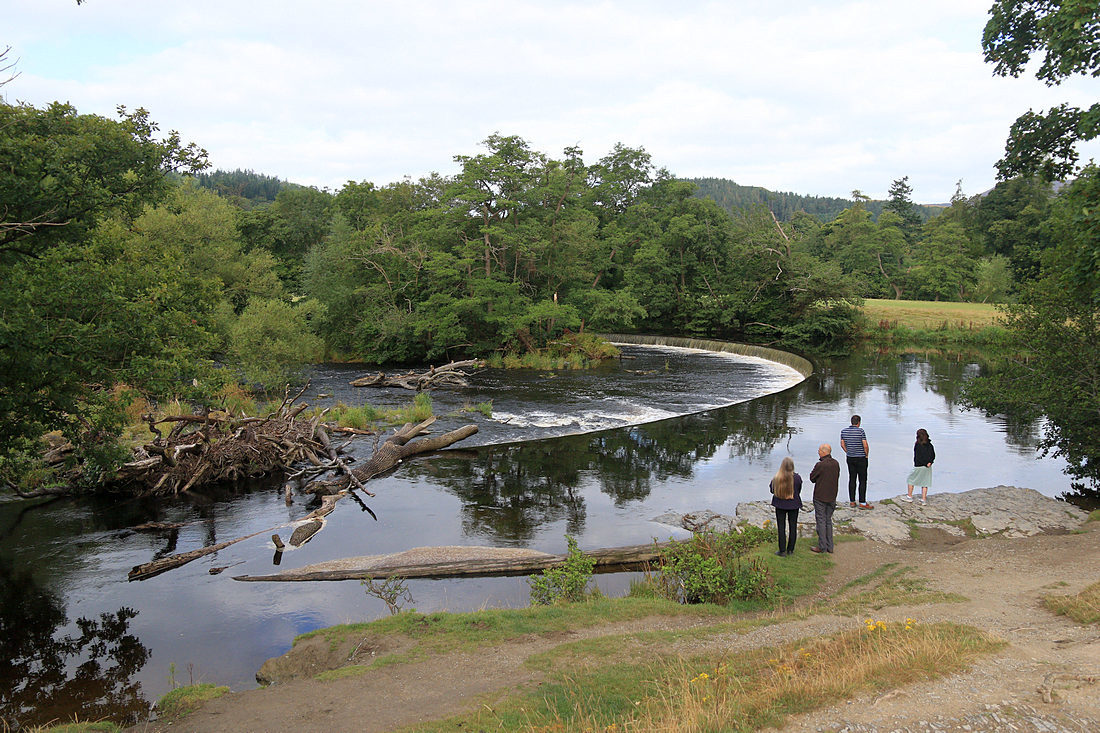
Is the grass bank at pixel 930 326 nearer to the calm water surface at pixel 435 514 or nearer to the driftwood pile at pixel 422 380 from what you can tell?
the calm water surface at pixel 435 514

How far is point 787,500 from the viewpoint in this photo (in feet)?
38.4

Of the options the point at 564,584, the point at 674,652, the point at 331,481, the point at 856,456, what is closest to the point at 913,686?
the point at 674,652

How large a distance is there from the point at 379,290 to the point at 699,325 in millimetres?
29817

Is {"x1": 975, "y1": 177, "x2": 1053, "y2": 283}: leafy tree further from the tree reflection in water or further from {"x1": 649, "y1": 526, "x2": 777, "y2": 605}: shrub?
the tree reflection in water

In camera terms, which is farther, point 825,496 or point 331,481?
point 331,481

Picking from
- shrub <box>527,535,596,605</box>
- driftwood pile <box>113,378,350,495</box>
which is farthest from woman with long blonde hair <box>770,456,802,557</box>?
driftwood pile <box>113,378,350,495</box>

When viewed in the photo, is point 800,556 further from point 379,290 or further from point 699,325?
point 699,325

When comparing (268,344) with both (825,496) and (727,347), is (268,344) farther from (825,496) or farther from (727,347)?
(727,347)

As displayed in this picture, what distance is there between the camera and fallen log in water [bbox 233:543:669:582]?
39.7 ft

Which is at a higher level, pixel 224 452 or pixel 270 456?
pixel 224 452

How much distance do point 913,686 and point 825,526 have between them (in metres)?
6.49

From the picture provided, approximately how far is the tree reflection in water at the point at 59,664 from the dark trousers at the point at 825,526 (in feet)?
35.9

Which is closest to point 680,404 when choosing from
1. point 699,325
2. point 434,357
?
point 434,357

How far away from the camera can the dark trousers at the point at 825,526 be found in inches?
471
